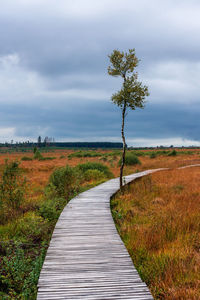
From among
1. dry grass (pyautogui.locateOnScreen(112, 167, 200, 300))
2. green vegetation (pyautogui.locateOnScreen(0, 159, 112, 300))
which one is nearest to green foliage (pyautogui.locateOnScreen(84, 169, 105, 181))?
green vegetation (pyautogui.locateOnScreen(0, 159, 112, 300))

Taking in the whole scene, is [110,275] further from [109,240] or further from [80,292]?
[109,240]

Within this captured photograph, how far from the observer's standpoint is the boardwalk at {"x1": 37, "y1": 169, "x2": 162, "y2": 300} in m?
3.00

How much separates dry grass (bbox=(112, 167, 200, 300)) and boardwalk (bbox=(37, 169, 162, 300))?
1.54 ft

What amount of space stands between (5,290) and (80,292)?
2027 millimetres

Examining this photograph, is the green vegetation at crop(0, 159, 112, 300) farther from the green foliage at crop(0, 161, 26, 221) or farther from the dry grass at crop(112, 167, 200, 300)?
the dry grass at crop(112, 167, 200, 300)

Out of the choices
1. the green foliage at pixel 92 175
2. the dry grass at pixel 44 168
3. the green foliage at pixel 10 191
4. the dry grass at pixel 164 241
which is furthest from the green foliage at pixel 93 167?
the green foliage at pixel 10 191

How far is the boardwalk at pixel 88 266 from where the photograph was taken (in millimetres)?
3002

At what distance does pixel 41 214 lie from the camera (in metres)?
7.76

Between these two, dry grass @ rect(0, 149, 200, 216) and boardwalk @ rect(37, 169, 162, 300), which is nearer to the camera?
boardwalk @ rect(37, 169, 162, 300)

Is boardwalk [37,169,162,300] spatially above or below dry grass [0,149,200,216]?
above

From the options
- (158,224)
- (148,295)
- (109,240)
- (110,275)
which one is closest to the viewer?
(148,295)

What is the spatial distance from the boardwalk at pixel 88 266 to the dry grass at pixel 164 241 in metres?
0.47

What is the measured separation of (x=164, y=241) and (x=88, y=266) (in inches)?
92.7

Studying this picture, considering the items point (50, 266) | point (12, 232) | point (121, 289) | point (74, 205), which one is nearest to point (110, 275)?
point (121, 289)
